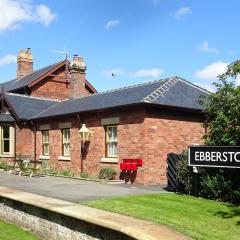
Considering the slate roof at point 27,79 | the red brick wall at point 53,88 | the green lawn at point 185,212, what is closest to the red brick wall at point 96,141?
the green lawn at point 185,212

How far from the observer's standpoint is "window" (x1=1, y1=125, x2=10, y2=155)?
86.4 feet

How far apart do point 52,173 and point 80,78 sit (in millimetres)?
8759

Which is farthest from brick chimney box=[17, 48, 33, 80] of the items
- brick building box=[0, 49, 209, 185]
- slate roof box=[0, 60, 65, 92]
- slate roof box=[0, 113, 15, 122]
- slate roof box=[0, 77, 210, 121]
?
slate roof box=[0, 77, 210, 121]

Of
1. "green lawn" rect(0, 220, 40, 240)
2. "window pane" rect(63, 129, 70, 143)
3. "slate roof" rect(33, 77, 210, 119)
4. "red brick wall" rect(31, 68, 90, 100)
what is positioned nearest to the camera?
"green lawn" rect(0, 220, 40, 240)

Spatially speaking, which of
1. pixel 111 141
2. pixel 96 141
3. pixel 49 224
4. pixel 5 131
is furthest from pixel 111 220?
pixel 5 131

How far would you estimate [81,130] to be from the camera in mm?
20281

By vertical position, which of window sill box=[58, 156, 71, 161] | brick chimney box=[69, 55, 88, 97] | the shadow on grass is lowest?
the shadow on grass

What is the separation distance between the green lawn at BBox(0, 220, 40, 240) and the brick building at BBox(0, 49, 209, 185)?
659 cm

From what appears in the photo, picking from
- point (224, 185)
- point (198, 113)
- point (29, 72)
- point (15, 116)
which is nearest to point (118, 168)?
point (198, 113)

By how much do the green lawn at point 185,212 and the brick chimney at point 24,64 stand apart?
89.1 ft

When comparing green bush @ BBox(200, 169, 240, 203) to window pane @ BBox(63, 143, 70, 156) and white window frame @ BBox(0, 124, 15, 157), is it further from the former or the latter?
white window frame @ BBox(0, 124, 15, 157)

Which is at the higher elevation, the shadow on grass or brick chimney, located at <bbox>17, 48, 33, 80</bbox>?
brick chimney, located at <bbox>17, 48, 33, 80</bbox>

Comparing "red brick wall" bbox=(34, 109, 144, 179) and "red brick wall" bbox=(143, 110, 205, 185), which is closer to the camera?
"red brick wall" bbox=(143, 110, 205, 185)

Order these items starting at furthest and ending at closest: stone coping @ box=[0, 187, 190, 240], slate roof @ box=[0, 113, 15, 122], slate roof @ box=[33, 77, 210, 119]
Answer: slate roof @ box=[0, 113, 15, 122]
slate roof @ box=[33, 77, 210, 119]
stone coping @ box=[0, 187, 190, 240]
